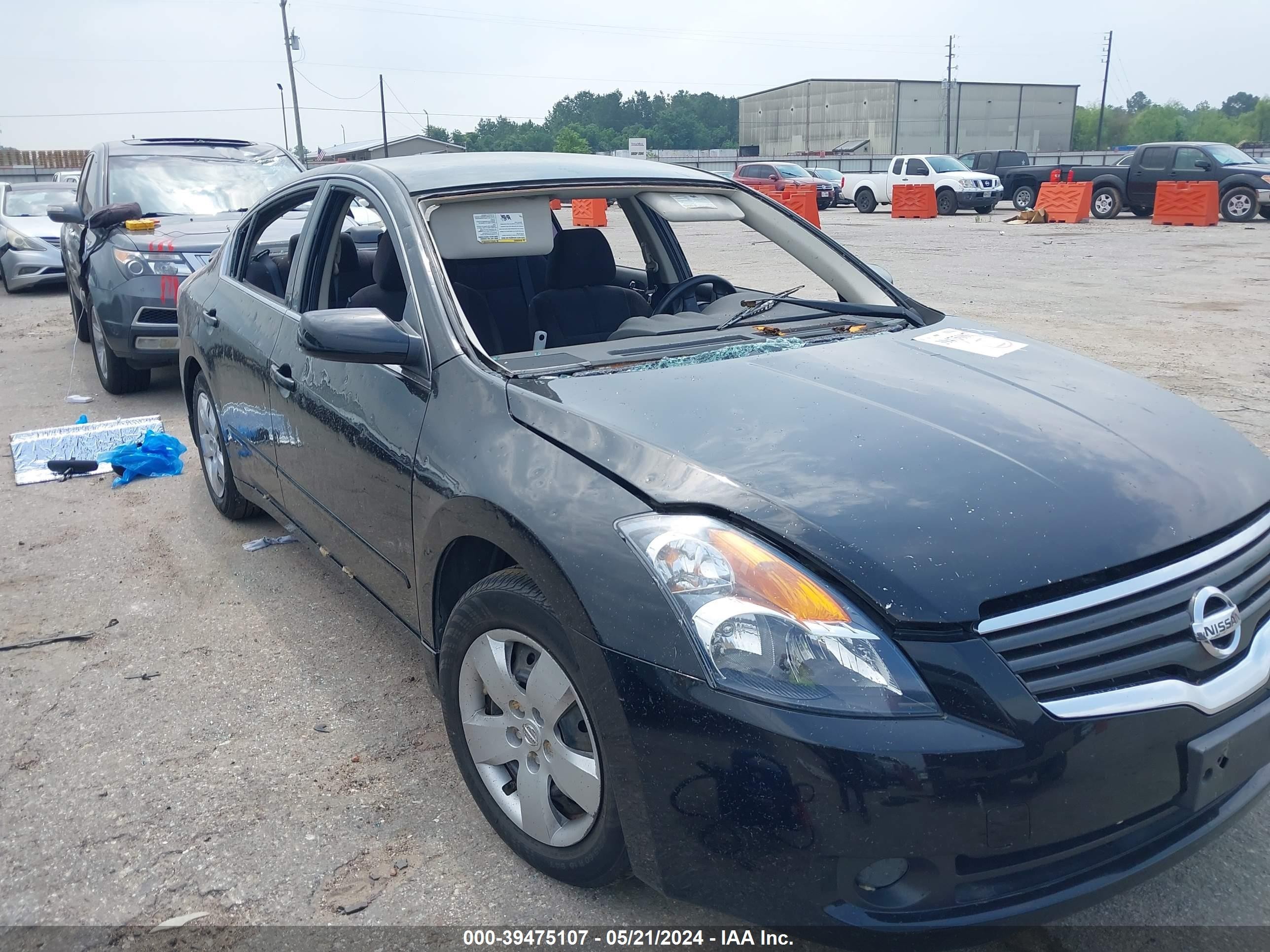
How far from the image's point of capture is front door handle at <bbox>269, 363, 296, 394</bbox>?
349cm

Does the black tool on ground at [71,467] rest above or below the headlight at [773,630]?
below

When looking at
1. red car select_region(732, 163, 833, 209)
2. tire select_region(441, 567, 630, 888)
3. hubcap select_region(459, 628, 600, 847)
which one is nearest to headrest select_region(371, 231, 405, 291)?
tire select_region(441, 567, 630, 888)

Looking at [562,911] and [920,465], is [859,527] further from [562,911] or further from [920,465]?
[562,911]

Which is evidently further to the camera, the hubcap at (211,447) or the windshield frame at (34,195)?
the windshield frame at (34,195)

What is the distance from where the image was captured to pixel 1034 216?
23.0 metres

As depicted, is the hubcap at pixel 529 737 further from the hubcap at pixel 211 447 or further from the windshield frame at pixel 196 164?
the windshield frame at pixel 196 164

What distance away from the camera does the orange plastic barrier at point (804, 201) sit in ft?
77.4

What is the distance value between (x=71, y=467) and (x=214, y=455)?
1554 mm

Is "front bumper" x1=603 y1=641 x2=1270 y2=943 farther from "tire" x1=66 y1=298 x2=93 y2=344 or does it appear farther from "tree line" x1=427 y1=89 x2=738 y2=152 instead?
"tree line" x1=427 y1=89 x2=738 y2=152

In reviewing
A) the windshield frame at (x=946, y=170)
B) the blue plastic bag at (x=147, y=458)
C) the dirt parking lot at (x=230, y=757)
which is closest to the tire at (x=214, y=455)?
the dirt parking lot at (x=230, y=757)

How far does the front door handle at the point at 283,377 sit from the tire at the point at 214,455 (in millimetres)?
1022

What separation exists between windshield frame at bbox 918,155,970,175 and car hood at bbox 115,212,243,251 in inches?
943

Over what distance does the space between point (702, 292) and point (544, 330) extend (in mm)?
771

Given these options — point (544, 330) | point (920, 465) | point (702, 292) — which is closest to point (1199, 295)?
point (702, 292)
